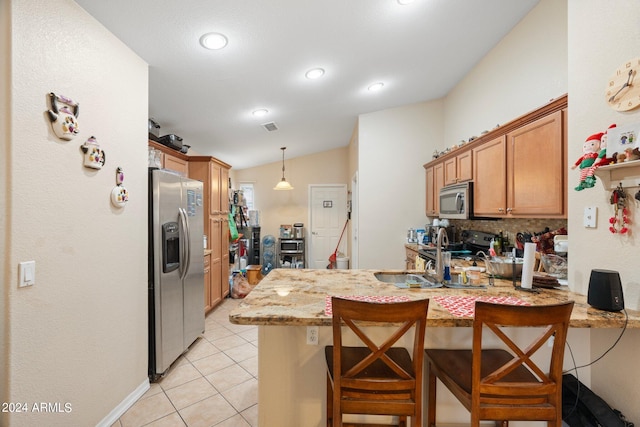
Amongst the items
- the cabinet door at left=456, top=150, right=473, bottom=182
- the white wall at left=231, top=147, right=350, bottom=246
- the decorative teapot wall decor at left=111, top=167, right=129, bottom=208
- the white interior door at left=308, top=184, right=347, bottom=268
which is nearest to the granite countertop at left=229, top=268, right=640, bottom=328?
the decorative teapot wall decor at left=111, top=167, right=129, bottom=208

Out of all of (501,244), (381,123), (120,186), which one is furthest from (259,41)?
(501,244)

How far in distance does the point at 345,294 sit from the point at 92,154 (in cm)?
177

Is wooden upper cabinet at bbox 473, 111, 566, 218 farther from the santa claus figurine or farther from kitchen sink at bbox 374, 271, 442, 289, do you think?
kitchen sink at bbox 374, 271, 442, 289

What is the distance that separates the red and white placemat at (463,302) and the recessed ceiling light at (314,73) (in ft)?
7.64

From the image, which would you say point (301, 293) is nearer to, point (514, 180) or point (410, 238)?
point (514, 180)

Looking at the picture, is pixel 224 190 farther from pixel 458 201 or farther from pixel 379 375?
pixel 379 375

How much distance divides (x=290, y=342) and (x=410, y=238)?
3.08 metres

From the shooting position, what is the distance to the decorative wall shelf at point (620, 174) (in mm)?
1237

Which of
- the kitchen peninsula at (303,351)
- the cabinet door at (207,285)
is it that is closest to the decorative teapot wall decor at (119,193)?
the kitchen peninsula at (303,351)

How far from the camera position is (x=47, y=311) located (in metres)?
1.41

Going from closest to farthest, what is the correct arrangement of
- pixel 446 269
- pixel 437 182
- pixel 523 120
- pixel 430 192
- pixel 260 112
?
pixel 446 269 → pixel 523 120 → pixel 260 112 → pixel 437 182 → pixel 430 192

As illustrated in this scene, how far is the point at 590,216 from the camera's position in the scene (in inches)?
57.0

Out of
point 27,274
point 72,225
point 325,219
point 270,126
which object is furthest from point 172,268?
point 325,219

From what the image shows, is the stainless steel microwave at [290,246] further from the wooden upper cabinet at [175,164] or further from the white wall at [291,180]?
the wooden upper cabinet at [175,164]
